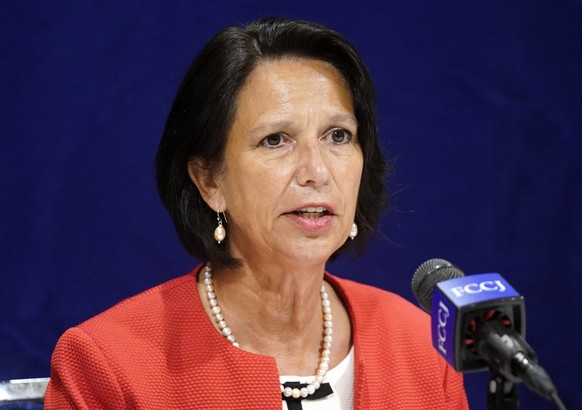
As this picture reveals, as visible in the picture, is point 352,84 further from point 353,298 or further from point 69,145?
point 69,145

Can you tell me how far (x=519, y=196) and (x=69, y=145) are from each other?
1.48m

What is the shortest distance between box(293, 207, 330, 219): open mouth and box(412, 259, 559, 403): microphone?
65 cm

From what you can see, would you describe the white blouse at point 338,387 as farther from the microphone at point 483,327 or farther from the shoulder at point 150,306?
the microphone at point 483,327

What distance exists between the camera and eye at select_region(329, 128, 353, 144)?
2.37 m

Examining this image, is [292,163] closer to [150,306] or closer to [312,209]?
[312,209]

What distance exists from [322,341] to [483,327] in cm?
104

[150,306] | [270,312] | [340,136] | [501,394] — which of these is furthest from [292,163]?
[501,394]

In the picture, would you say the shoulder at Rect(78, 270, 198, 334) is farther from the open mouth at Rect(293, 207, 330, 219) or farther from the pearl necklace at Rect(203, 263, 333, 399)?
the open mouth at Rect(293, 207, 330, 219)

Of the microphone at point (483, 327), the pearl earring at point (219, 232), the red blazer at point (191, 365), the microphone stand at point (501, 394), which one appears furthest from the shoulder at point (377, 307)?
the microphone stand at point (501, 394)

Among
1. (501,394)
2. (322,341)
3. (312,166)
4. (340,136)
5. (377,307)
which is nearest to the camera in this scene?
(501,394)

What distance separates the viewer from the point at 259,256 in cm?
239

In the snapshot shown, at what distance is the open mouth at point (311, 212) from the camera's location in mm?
2252

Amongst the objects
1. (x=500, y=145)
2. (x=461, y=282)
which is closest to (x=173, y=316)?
(x=461, y=282)

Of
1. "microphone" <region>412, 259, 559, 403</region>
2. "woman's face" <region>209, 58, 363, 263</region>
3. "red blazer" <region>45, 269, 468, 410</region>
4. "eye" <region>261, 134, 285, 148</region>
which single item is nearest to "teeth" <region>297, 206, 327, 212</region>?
"woman's face" <region>209, 58, 363, 263</region>
